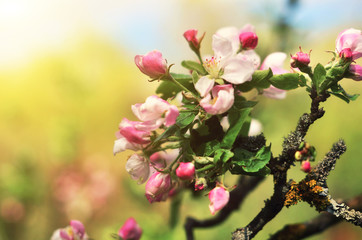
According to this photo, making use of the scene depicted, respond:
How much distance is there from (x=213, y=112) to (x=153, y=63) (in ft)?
0.23

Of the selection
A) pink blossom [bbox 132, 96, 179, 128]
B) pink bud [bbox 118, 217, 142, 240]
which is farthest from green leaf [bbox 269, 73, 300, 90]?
pink bud [bbox 118, 217, 142, 240]

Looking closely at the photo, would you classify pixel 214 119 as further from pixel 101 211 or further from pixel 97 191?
pixel 101 211

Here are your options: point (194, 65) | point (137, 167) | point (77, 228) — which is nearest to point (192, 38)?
point (194, 65)

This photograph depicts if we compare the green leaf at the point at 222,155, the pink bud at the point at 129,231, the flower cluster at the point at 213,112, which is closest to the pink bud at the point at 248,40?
the flower cluster at the point at 213,112

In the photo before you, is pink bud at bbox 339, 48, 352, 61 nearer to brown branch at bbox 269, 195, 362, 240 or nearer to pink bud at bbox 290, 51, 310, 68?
pink bud at bbox 290, 51, 310, 68

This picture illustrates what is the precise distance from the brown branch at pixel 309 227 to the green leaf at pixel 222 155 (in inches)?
5.5

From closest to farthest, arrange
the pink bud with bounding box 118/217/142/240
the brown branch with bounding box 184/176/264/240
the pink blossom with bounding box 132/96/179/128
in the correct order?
the pink blossom with bounding box 132/96/179/128 → the pink bud with bounding box 118/217/142/240 → the brown branch with bounding box 184/176/264/240

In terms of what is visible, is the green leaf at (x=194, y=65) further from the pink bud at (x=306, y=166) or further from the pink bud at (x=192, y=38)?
the pink bud at (x=306, y=166)

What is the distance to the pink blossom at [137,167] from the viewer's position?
35cm

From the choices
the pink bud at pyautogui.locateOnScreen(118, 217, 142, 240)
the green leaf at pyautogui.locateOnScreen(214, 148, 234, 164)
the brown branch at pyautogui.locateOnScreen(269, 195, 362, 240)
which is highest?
the green leaf at pyautogui.locateOnScreen(214, 148, 234, 164)

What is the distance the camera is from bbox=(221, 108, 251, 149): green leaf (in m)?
0.33

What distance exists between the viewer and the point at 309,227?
431 millimetres

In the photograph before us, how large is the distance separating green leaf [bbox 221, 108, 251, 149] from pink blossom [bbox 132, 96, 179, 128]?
56 millimetres

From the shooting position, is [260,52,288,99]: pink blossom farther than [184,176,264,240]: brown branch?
No
